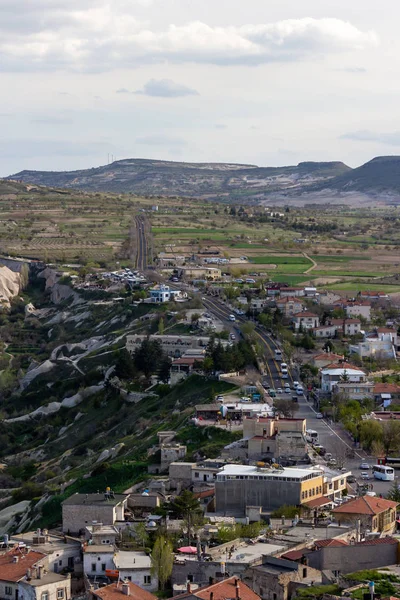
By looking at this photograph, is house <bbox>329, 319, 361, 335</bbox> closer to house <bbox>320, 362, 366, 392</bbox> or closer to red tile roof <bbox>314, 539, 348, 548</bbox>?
house <bbox>320, 362, 366, 392</bbox>

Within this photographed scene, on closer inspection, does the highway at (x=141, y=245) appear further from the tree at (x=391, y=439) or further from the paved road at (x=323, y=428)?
the tree at (x=391, y=439)

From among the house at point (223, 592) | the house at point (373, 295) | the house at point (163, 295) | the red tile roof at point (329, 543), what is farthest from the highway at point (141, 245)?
the house at point (223, 592)

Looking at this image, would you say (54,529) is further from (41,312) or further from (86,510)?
(41,312)

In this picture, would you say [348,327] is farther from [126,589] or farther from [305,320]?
[126,589]

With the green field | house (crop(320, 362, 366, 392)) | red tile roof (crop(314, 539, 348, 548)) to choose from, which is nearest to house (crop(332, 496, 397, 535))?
red tile roof (crop(314, 539, 348, 548))

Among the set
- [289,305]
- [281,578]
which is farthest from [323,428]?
[289,305]

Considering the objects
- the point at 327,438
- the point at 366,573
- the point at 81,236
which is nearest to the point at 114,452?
the point at 327,438
